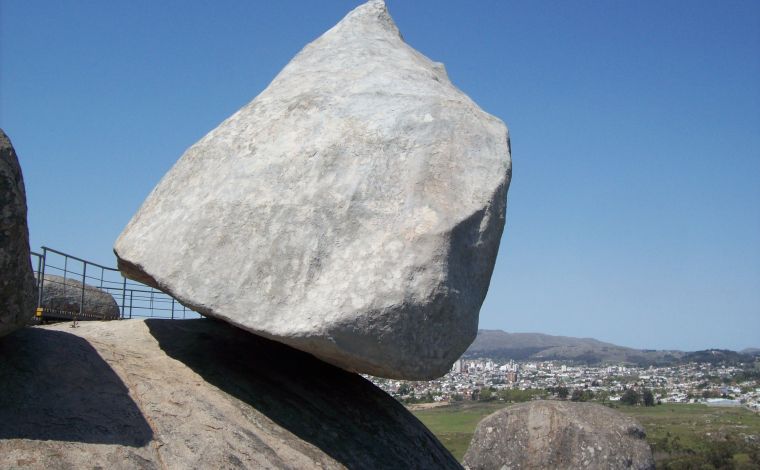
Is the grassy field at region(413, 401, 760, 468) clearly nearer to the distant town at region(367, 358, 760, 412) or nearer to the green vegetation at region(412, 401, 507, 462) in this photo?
the green vegetation at region(412, 401, 507, 462)

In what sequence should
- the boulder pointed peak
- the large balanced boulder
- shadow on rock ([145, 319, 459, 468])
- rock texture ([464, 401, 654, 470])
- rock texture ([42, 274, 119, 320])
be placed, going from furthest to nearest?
rock texture ([464, 401, 654, 470]) < rock texture ([42, 274, 119, 320]) < the boulder pointed peak < shadow on rock ([145, 319, 459, 468]) < the large balanced boulder

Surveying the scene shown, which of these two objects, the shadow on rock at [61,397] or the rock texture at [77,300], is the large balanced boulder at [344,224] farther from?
the rock texture at [77,300]

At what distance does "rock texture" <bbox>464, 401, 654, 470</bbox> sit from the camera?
1478cm

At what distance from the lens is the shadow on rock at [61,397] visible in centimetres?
506

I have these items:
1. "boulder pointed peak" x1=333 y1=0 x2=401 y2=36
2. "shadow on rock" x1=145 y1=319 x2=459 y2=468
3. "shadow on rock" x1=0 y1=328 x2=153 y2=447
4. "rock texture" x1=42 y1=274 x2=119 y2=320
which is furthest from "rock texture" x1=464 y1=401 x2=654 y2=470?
"shadow on rock" x1=0 y1=328 x2=153 y2=447

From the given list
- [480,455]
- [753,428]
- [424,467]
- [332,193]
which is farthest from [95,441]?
[753,428]

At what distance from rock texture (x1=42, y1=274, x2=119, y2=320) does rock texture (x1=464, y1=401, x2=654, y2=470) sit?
8.02 metres

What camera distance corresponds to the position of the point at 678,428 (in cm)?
Answer: 4488

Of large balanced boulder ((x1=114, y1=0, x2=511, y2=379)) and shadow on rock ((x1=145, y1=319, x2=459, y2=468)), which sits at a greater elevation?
large balanced boulder ((x1=114, y1=0, x2=511, y2=379))

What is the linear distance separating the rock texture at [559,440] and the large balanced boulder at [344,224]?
940 cm

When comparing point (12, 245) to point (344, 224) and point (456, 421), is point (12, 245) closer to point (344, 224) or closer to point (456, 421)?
point (344, 224)

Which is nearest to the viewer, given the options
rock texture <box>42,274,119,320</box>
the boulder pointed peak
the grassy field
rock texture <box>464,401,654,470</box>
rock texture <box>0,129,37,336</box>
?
rock texture <box>0,129,37,336</box>

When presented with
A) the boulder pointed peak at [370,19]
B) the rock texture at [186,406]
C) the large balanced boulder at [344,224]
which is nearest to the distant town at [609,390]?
the boulder pointed peak at [370,19]

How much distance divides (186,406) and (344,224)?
73.7 inches
